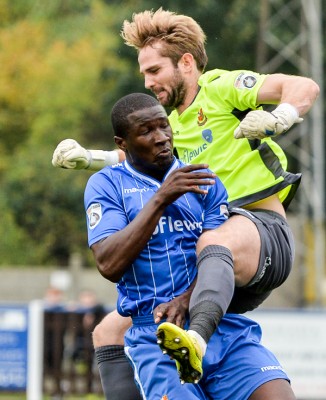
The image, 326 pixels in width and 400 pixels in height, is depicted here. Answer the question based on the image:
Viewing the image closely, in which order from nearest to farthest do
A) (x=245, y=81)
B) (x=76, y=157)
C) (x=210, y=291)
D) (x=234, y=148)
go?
1. (x=210, y=291)
2. (x=245, y=81)
3. (x=234, y=148)
4. (x=76, y=157)

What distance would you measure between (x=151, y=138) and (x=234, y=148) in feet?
2.83

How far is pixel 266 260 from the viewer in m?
6.20

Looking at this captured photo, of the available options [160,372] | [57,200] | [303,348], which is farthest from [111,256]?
[57,200]

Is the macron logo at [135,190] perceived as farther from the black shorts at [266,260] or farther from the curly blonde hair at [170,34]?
the curly blonde hair at [170,34]

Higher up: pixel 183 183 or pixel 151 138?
pixel 151 138

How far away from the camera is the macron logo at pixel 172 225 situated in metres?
5.80

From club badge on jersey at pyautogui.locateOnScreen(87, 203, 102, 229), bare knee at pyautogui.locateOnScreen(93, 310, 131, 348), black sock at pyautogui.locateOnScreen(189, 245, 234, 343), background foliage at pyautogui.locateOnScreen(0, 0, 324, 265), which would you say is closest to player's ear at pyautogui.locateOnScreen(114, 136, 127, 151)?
club badge on jersey at pyautogui.locateOnScreen(87, 203, 102, 229)

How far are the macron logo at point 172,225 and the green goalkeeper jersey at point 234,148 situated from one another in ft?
2.25

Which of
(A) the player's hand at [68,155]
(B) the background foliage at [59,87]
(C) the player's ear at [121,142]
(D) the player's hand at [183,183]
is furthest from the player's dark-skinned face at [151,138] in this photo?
(B) the background foliage at [59,87]

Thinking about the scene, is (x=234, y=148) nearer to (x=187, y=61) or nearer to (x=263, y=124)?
(x=187, y=61)

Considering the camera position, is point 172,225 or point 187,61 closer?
point 172,225

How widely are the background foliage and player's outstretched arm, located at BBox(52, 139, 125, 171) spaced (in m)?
24.8

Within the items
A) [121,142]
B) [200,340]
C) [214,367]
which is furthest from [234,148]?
[200,340]

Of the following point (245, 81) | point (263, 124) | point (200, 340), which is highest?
point (245, 81)
